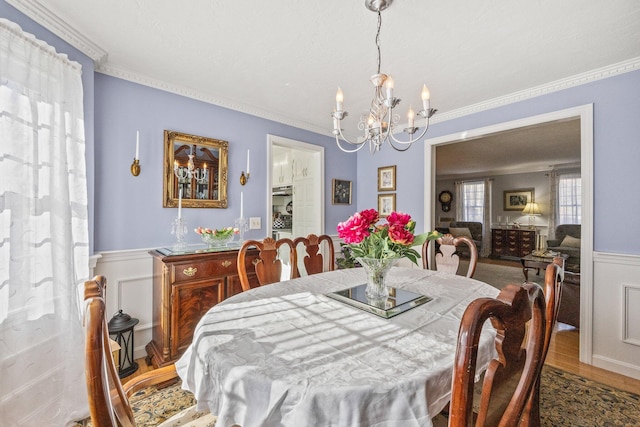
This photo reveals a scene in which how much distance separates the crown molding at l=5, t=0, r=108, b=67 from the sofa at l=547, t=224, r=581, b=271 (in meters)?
6.69

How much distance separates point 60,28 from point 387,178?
11.1ft

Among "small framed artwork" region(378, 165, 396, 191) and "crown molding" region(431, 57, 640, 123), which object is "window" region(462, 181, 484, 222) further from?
"crown molding" region(431, 57, 640, 123)

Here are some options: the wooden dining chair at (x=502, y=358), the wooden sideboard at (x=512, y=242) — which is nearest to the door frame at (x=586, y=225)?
the wooden dining chair at (x=502, y=358)

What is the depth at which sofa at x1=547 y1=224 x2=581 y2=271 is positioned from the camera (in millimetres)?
5012

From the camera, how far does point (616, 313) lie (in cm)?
216

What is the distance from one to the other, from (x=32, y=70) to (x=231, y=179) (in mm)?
1595

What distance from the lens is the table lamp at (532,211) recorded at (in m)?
7.15

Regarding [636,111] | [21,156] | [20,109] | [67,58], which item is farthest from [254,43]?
[636,111]

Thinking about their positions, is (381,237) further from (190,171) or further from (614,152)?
(614,152)

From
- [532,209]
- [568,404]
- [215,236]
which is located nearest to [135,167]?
[215,236]

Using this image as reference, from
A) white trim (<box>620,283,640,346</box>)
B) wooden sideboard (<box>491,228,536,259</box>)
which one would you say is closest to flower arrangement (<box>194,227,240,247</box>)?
white trim (<box>620,283,640,346</box>)

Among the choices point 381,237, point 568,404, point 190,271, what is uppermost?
point 381,237

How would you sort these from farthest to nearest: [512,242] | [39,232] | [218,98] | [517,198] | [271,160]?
[517,198] < [512,242] < [271,160] < [218,98] < [39,232]

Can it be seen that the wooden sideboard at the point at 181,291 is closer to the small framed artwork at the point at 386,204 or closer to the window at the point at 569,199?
the small framed artwork at the point at 386,204
